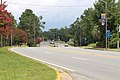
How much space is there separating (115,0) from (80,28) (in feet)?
163

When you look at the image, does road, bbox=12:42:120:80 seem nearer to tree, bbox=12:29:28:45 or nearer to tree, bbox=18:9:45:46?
tree, bbox=12:29:28:45

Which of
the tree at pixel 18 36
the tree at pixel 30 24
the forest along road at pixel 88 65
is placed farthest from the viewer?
the tree at pixel 30 24

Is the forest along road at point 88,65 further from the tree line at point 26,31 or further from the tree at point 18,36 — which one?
the tree at point 18,36

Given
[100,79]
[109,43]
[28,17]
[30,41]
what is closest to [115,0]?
[109,43]

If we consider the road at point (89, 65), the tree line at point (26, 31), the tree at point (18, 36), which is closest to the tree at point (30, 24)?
the tree line at point (26, 31)

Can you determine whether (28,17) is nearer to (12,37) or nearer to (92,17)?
(12,37)

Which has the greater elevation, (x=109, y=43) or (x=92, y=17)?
(x=92, y=17)

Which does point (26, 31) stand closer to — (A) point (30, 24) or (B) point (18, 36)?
(A) point (30, 24)

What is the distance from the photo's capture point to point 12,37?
319ft

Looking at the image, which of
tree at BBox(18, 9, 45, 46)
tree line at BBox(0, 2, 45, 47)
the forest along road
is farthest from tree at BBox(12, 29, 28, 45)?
the forest along road

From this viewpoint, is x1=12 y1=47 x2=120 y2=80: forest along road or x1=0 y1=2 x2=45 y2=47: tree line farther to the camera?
x1=0 y1=2 x2=45 y2=47: tree line

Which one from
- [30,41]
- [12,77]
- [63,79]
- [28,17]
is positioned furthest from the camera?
[28,17]

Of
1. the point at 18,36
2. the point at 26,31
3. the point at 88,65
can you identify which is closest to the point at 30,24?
the point at 26,31

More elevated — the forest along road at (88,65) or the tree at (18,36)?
the tree at (18,36)
